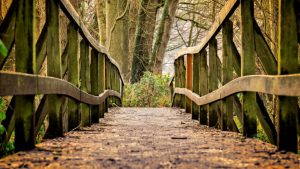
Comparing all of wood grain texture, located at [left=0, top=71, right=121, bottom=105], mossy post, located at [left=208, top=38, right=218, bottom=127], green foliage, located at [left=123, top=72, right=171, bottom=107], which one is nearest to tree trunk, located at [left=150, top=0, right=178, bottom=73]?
green foliage, located at [left=123, top=72, right=171, bottom=107]

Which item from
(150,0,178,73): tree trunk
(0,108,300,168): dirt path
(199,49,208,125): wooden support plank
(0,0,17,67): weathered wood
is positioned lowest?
(0,108,300,168): dirt path

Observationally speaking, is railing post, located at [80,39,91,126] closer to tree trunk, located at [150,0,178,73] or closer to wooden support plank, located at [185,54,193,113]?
wooden support plank, located at [185,54,193,113]

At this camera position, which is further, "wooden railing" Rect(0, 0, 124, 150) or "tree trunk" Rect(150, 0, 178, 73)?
"tree trunk" Rect(150, 0, 178, 73)

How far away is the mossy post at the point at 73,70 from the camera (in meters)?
5.36

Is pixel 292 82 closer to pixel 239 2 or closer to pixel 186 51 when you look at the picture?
pixel 239 2

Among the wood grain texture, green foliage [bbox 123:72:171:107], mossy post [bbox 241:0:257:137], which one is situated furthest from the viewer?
green foliage [bbox 123:72:171:107]

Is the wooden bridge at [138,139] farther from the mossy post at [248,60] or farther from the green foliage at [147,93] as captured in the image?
the green foliage at [147,93]

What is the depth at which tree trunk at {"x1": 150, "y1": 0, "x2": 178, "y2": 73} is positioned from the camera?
20.0 metres

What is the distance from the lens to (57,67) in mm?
4441

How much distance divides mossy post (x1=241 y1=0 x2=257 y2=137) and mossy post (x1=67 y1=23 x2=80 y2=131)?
1806mm

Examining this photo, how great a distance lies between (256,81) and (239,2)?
92 cm

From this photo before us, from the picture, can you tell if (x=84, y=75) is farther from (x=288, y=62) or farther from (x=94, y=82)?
(x=288, y=62)

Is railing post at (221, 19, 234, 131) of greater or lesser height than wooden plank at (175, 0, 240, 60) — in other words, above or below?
below

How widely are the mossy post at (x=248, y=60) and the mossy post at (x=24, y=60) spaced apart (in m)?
1.88
